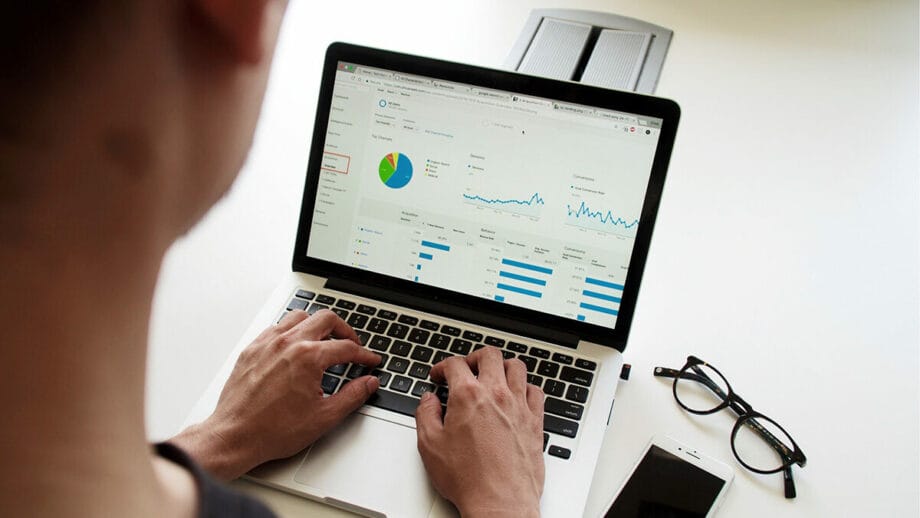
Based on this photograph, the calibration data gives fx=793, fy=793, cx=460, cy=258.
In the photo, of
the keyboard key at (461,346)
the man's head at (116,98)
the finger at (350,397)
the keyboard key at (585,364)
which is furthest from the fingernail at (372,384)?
the man's head at (116,98)

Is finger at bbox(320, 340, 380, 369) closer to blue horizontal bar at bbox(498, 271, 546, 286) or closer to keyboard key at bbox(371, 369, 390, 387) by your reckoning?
keyboard key at bbox(371, 369, 390, 387)

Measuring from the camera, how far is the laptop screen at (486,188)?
853 millimetres

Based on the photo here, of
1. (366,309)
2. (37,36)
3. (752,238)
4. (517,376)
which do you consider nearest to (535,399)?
(517,376)

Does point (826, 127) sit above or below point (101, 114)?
above

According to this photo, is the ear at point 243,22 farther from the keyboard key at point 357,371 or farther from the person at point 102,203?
the keyboard key at point 357,371

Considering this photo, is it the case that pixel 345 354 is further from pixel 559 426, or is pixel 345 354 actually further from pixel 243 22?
pixel 243 22

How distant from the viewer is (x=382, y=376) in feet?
2.76

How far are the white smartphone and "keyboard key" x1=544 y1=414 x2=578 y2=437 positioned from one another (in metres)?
0.07

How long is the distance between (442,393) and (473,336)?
0.31 feet

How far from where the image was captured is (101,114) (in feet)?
1.02

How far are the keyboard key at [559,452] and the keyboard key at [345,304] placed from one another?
11.5 inches

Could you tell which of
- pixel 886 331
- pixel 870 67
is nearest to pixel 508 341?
pixel 886 331

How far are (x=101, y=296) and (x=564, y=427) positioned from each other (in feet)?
1.77

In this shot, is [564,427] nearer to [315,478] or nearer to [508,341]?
[508,341]
